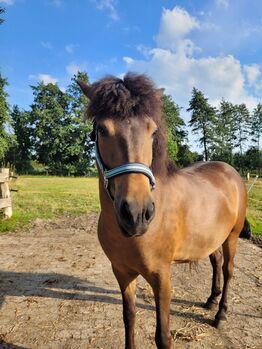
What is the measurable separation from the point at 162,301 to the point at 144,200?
3.63 ft

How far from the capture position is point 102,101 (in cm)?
200

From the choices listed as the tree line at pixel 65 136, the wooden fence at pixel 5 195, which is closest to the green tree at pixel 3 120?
the tree line at pixel 65 136

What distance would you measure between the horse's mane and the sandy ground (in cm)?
196

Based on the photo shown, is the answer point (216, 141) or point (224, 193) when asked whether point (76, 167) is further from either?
point (224, 193)

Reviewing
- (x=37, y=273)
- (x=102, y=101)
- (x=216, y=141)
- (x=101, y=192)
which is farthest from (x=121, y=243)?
(x=216, y=141)

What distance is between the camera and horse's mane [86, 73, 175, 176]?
1.93m

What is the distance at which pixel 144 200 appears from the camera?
1648 mm

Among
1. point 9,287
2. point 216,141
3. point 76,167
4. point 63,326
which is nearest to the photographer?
point 63,326

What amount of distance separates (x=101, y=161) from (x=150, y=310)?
7.85 ft

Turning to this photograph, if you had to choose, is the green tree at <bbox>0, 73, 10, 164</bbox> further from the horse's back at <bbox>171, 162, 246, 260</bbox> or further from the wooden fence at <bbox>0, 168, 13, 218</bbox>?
the horse's back at <bbox>171, 162, 246, 260</bbox>

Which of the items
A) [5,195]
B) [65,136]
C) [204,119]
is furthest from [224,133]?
[5,195]

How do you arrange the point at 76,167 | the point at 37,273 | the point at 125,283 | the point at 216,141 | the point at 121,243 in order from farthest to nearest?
the point at 216,141
the point at 76,167
the point at 37,273
the point at 125,283
the point at 121,243

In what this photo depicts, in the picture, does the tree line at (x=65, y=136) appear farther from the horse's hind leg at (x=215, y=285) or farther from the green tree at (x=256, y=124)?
the horse's hind leg at (x=215, y=285)

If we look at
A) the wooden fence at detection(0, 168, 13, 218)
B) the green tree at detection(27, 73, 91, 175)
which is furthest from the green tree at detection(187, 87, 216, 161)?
the wooden fence at detection(0, 168, 13, 218)
